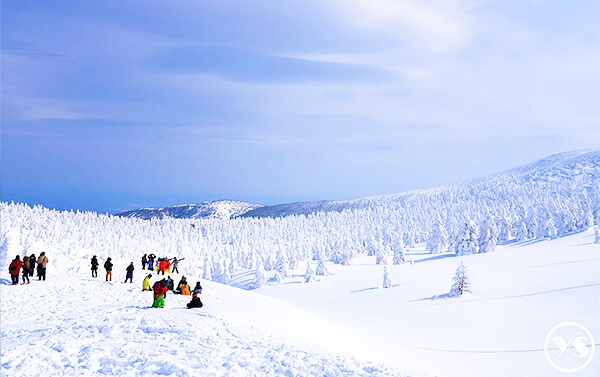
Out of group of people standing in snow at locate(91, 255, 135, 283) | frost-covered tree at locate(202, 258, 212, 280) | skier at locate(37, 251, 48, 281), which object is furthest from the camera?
frost-covered tree at locate(202, 258, 212, 280)

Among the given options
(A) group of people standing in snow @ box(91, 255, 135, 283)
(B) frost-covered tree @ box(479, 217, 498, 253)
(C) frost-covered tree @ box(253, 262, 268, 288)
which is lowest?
(C) frost-covered tree @ box(253, 262, 268, 288)

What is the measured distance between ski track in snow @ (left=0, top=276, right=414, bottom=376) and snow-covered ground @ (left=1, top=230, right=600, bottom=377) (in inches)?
1.7

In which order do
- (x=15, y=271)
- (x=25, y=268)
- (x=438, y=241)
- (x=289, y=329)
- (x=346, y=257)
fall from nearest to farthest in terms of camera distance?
(x=289, y=329) → (x=15, y=271) → (x=25, y=268) → (x=346, y=257) → (x=438, y=241)

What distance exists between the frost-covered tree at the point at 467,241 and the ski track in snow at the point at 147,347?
82.2 m

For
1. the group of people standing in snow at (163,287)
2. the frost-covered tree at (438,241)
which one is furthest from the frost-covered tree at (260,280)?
the frost-covered tree at (438,241)

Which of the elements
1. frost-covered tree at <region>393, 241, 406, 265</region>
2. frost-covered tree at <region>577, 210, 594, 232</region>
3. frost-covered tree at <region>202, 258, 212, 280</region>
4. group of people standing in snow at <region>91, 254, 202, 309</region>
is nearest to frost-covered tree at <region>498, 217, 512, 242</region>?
frost-covered tree at <region>577, 210, 594, 232</region>

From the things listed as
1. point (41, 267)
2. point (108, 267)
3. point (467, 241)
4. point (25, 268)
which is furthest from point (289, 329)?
point (467, 241)

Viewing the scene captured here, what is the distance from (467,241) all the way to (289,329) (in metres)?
81.7

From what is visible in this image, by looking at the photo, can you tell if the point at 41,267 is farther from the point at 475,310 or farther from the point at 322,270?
the point at 322,270

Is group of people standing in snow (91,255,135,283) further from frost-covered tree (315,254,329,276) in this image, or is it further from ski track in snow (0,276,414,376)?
frost-covered tree (315,254,329,276)

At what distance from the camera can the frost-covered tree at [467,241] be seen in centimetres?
8931

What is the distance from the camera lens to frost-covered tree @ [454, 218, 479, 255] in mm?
89312

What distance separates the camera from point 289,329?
738 inches

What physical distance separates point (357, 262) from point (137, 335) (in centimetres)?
9554
